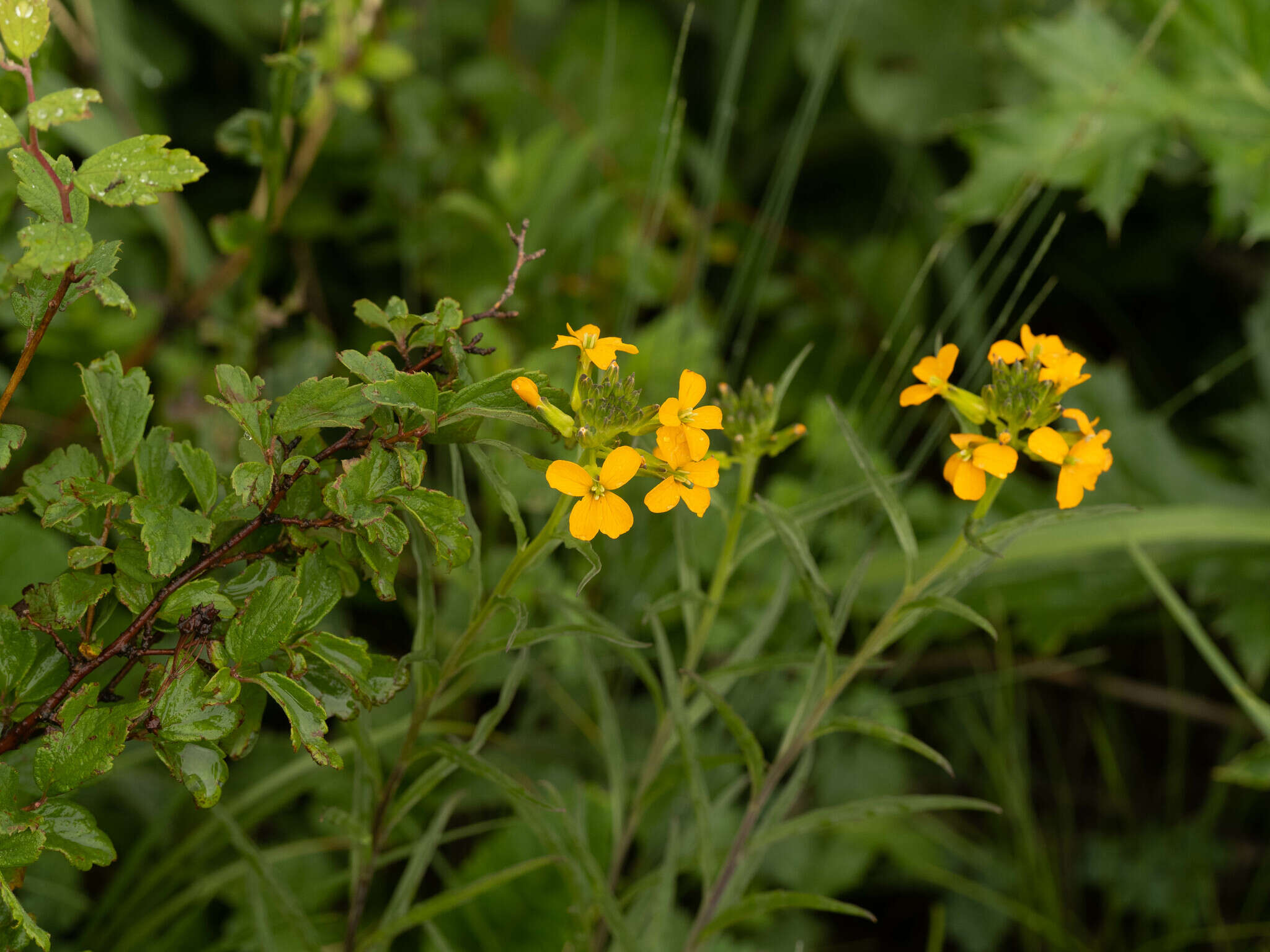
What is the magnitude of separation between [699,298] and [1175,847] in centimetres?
116

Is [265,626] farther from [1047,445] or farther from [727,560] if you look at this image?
[1047,445]

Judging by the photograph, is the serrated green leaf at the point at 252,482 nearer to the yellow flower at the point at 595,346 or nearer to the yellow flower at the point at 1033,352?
the yellow flower at the point at 595,346

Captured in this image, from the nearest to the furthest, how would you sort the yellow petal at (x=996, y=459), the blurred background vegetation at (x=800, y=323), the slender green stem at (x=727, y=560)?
the yellow petal at (x=996, y=459) < the slender green stem at (x=727, y=560) < the blurred background vegetation at (x=800, y=323)

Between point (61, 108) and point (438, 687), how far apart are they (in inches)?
16.2

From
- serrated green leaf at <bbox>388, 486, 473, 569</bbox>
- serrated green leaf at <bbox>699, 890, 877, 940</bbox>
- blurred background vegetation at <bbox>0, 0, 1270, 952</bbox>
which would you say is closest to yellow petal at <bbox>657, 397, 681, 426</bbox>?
serrated green leaf at <bbox>388, 486, 473, 569</bbox>

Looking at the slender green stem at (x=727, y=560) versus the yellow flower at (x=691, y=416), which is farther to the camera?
the slender green stem at (x=727, y=560)

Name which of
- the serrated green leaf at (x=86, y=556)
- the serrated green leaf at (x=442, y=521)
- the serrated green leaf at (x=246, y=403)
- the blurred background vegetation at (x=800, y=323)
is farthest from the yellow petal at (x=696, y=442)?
the blurred background vegetation at (x=800, y=323)

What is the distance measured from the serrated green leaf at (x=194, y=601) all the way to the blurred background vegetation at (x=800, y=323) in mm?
503

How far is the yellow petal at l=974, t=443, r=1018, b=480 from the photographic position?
572mm

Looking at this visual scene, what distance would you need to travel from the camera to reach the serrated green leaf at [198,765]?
502 millimetres

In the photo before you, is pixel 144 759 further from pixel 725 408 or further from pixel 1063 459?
pixel 1063 459

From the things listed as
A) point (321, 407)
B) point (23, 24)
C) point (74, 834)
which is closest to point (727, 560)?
point (321, 407)

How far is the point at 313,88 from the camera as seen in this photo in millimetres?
998

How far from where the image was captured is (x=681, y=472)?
0.54m
